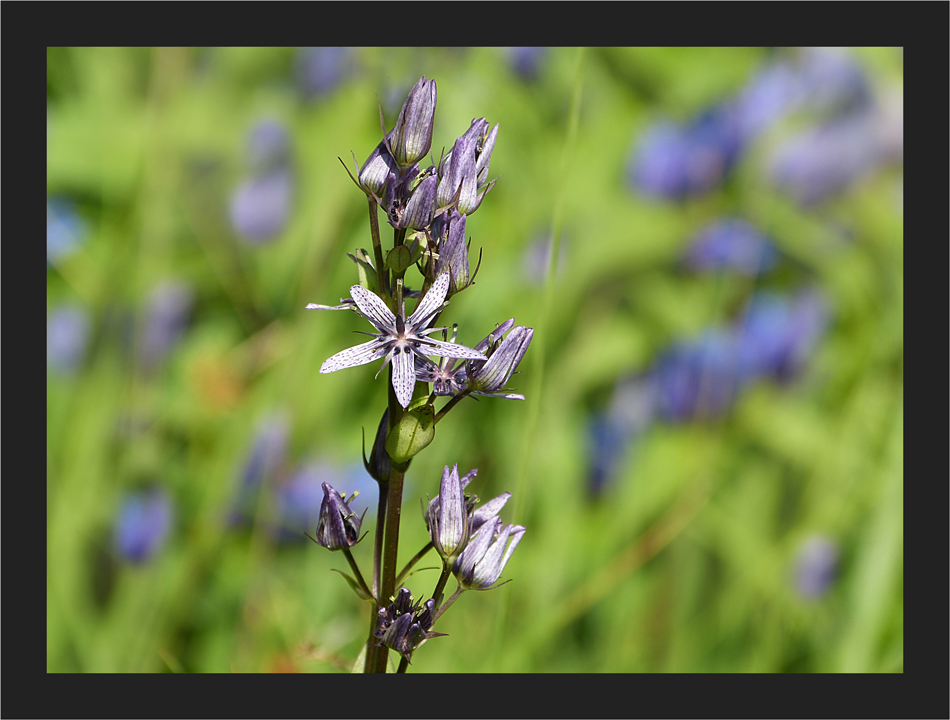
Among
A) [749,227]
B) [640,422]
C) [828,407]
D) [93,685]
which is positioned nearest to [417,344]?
[93,685]

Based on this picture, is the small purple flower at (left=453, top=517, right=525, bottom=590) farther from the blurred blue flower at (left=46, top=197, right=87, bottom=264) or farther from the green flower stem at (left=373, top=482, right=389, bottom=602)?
the blurred blue flower at (left=46, top=197, right=87, bottom=264)

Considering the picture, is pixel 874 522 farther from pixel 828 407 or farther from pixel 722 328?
pixel 722 328

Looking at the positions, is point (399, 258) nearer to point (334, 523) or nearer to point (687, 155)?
point (334, 523)

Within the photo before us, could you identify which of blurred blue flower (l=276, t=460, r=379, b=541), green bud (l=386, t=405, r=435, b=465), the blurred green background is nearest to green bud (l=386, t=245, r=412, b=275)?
green bud (l=386, t=405, r=435, b=465)

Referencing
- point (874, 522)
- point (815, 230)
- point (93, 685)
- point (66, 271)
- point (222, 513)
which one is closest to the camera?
point (93, 685)

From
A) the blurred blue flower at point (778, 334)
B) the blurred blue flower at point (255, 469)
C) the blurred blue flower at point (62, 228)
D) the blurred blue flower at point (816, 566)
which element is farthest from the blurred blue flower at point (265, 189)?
the blurred blue flower at point (816, 566)

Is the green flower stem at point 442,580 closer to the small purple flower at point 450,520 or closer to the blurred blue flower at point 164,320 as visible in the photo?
the small purple flower at point 450,520

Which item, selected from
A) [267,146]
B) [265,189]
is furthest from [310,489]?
[267,146]
